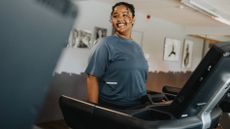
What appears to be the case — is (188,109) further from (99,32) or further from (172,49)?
(172,49)

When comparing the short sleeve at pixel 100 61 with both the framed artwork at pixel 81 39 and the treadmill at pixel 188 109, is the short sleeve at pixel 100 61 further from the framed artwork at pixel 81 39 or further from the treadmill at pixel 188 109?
the framed artwork at pixel 81 39

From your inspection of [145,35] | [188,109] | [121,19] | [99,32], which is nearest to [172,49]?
[145,35]

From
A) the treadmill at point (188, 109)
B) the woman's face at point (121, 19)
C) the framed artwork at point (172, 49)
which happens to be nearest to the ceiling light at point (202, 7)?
the framed artwork at point (172, 49)

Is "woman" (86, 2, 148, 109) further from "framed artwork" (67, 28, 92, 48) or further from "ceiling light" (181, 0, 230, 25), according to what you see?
"ceiling light" (181, 0, 230, 25)

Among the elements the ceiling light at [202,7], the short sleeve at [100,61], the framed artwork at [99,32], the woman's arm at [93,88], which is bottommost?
the woman's arm at [93,88]

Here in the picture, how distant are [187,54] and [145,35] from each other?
2.28 metres

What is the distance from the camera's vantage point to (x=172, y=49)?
685cm

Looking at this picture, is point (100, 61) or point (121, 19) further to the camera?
point (121, 19)

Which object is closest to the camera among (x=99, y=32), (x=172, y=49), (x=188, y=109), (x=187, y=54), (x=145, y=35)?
(x=188, y=109)

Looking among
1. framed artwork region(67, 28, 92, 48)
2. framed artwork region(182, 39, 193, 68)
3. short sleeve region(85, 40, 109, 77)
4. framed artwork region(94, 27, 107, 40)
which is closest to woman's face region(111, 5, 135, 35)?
short sleeve region(85, 40, 109, 77)

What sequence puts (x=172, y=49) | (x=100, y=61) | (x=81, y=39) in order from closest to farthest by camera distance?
(x=100, y=61) < (x=81, y=39) < (x=172, y=49)

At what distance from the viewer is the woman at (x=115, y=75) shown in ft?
5.45

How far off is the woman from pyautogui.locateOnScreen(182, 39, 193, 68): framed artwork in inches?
235

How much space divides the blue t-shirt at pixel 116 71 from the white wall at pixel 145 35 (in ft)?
3.71
